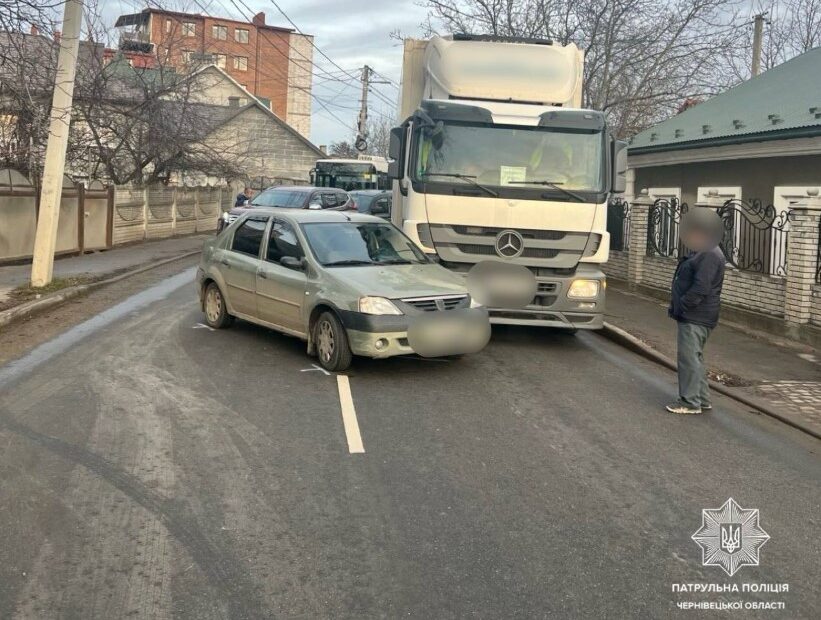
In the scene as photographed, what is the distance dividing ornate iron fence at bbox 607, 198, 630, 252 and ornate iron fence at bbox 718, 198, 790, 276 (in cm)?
410

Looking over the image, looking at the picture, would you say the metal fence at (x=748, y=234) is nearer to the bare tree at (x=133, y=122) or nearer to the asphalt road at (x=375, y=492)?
the asphalt road at (x=375, y=492)

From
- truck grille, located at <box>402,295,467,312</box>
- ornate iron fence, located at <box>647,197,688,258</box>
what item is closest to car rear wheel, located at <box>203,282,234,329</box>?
truck grille, located at <box>402,295,467,312</box>

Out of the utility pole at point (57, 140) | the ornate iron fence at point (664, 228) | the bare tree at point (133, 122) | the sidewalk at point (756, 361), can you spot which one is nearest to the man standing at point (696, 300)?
the sidewalk at point (756, 361)

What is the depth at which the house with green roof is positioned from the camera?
13.7 meters

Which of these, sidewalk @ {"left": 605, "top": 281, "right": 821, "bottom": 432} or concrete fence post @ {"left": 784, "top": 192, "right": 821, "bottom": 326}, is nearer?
sidewalk @ {"left": 605, "top": 281, "right": 821, "bottom": 432}

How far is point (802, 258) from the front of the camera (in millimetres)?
10828

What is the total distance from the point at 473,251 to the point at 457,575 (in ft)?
20.2

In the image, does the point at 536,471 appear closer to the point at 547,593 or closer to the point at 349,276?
the point at 547,593

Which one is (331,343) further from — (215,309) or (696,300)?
(696,300)

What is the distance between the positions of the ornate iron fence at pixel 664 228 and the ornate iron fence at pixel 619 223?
194cm

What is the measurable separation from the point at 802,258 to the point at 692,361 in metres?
4.48

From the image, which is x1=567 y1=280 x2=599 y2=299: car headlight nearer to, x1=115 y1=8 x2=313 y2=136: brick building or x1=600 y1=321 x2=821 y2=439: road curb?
x1=600 y1=321 x2=821 y2=439: road curb

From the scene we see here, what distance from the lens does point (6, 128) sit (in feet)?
65.0

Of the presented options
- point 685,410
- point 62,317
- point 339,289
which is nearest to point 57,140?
point 62,317
